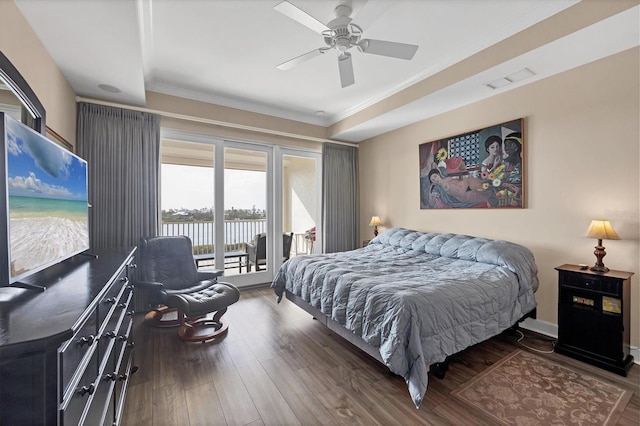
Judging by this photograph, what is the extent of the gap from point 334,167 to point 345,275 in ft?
10.0

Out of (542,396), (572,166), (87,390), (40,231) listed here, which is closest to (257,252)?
(40,231)

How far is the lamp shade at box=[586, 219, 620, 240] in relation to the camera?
2.30m

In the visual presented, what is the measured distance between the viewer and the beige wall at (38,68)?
1.71m

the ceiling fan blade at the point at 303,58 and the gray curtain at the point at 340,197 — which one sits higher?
the ceiling fan blade at the point at 303,58

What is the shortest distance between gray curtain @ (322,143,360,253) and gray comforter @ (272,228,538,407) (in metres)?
1.74

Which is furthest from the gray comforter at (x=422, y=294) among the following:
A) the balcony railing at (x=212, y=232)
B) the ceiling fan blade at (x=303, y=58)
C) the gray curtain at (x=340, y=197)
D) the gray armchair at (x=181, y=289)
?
the ceiling fan blade at (x=303, y=58)

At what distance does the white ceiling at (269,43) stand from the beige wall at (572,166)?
188 mm

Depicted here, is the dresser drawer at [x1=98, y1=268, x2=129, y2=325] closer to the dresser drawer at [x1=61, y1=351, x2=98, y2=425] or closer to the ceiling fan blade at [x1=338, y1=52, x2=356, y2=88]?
the dresser drawer at [x1=61, y1=351, x2=98, y2=425]

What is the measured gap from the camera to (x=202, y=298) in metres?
2.78

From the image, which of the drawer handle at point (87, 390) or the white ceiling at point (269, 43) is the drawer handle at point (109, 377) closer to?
the drawer handle at point (87, 390)

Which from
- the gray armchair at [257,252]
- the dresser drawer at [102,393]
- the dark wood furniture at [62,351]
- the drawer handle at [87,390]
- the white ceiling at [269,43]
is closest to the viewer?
the dark wood furniture at [62,351]

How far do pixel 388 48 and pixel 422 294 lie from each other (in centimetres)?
200

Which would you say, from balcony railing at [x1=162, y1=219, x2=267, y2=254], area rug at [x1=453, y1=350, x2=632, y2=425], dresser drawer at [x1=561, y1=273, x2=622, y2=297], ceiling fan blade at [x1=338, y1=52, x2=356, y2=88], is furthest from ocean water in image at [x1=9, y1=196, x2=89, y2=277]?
dresser drawer at [x1=561, y1=273, x2=622, y2=297]

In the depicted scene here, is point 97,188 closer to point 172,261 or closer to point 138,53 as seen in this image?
point 172,261
